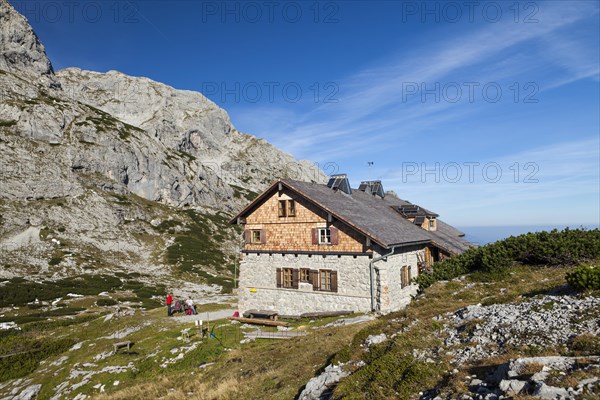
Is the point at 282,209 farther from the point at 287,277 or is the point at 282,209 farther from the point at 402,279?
the point at 402,279

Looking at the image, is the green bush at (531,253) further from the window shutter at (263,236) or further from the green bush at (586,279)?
the window shutter at (263,236)

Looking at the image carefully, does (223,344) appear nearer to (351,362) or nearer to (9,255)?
(351,362)

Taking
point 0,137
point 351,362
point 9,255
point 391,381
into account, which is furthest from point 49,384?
point 0,137

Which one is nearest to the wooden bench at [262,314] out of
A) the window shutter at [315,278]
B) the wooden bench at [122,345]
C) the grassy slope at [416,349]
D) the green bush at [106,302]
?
the window shutter at [315,278]

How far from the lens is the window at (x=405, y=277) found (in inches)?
1069

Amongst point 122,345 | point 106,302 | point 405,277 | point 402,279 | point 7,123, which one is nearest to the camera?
point 122,345

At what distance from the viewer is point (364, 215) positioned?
2845 centimetres

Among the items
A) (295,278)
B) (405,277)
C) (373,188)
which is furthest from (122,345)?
(373,188)

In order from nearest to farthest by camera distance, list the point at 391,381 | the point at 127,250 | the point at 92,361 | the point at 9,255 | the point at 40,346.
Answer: the point at 391,381 < the point at 92,361 < the point at 40,346 < the point at 9,255 < the point at 127,250

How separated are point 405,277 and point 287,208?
10437 mm

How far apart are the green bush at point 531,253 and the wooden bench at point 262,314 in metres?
11.8

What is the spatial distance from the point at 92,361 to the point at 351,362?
19018 mm

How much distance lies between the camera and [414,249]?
29.7m

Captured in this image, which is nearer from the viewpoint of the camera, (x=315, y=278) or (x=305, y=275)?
(x=315, y=278)
